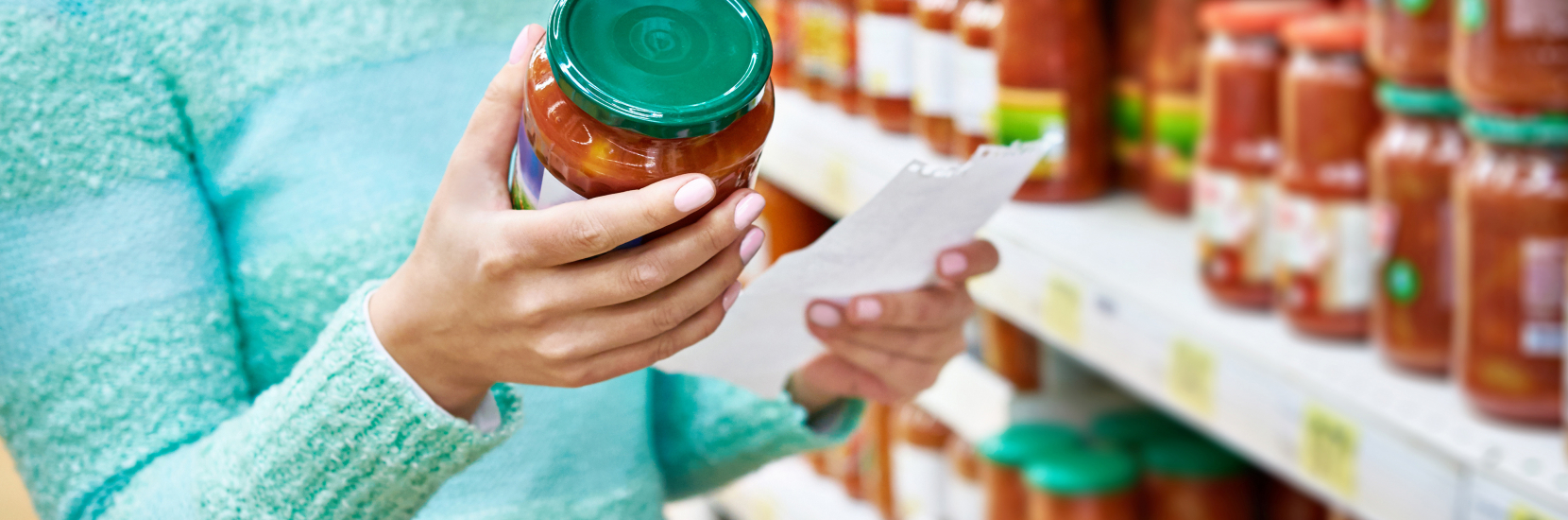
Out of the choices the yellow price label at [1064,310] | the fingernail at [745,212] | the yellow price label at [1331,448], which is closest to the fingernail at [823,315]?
the fingernail at [745,212]

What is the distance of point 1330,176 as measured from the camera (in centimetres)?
116

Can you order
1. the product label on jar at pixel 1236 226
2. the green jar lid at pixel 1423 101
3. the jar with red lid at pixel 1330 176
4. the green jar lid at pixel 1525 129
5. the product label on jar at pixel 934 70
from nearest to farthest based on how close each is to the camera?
the green jar lid at pixel 1525 129 < the green jar lid at pixel 1423 101 < the jar with red lid at pixel 1330 176 < the product label on jar at pixel 1236 226 < the product label on jar at pixel 934 70

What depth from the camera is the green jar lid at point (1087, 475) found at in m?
Result: 1.43

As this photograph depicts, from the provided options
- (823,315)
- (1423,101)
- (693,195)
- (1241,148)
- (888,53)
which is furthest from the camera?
(888,53)

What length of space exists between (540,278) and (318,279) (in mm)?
251

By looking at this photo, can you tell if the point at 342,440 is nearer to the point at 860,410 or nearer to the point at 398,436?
the point at 398,436

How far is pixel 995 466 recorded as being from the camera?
5.27ft

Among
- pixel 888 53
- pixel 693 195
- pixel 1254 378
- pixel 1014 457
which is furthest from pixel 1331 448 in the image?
pixel 888 53

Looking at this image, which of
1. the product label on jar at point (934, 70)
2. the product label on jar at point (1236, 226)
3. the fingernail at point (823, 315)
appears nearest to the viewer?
the fingernail at point (823, 315)

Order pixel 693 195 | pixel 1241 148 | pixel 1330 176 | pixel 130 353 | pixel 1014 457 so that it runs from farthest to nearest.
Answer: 1. pixel 1014 457
2. pixel 1241 148
3. pixel 1330 176
4. pixel 130 353
5. pixel 693 195

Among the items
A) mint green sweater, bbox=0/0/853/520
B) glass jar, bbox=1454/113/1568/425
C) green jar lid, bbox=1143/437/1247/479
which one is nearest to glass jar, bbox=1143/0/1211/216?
green jar lid, bbox=1143/437/1247/479

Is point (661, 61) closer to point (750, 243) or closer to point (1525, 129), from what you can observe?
point (750, 243)

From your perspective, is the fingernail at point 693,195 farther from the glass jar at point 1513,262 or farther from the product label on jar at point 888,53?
the product label on jar at point 888,53

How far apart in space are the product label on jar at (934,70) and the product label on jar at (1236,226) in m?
0.43
